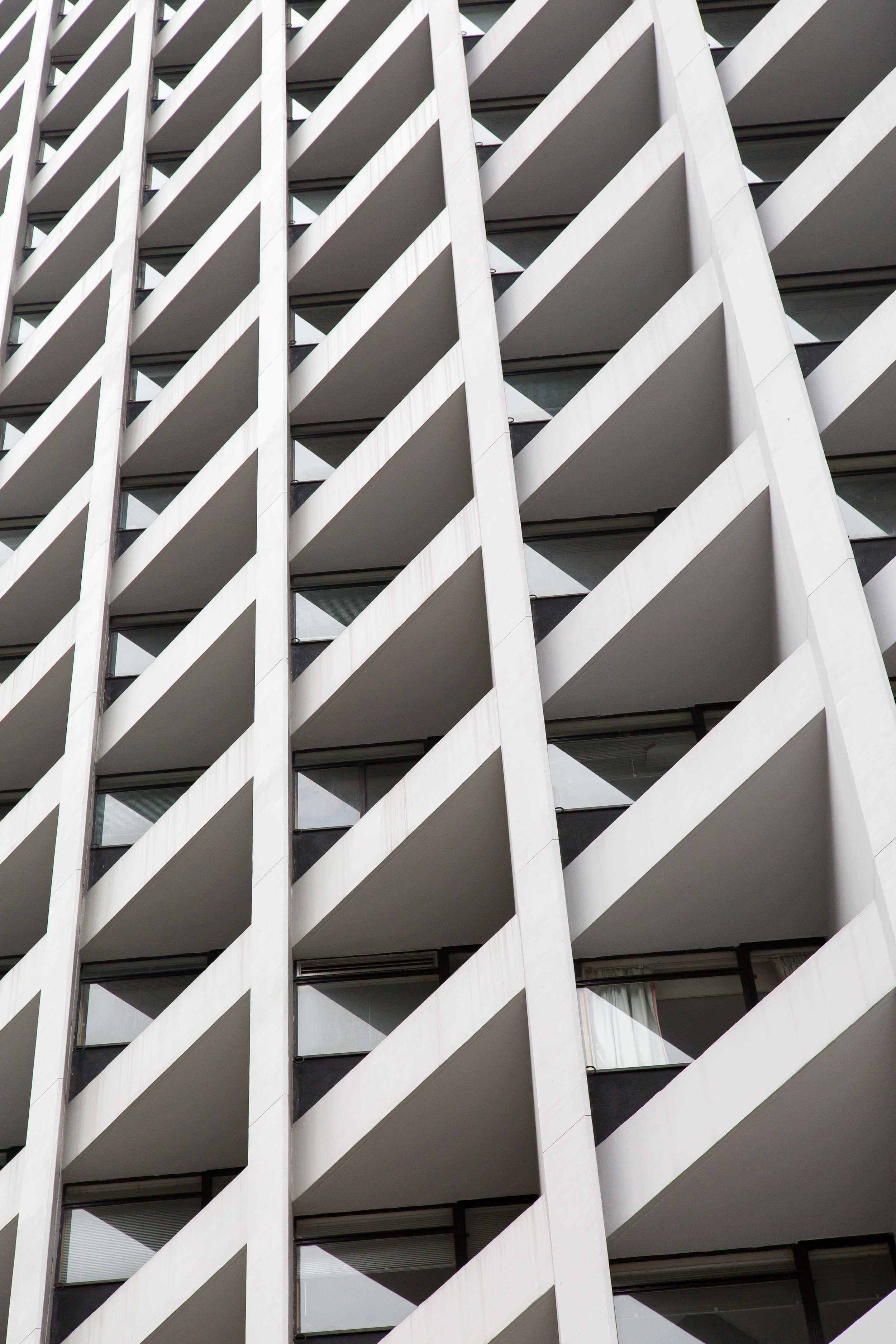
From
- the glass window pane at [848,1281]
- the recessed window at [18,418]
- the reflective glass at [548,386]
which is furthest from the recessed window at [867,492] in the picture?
the recessed window at [18,418]

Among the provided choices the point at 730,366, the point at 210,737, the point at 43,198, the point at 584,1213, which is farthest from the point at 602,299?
the point at 43,198

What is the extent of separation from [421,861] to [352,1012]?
201 centimetres

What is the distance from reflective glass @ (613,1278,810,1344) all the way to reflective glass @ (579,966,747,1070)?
2.21 metres

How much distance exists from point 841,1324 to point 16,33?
37.6 metres

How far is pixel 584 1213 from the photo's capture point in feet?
39.2

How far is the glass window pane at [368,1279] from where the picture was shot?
13969mm

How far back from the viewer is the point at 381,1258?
14.7m

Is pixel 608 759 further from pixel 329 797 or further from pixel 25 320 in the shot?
pixel 25 320

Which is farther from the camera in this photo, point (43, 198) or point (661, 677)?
point (43, 198)

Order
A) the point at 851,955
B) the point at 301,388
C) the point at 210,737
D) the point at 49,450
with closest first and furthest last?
the point at 851,955 → the point at 210,737 → the point at 301,388 → the point at 49,450

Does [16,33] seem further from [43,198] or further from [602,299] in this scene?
[602,299]

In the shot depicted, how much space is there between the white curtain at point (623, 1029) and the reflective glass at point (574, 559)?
18.0 ft

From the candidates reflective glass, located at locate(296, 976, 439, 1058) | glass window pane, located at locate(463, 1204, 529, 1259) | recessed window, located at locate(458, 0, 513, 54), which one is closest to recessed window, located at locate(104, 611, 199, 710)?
reflective glass, located at locate(296, 976, 439, 1058)

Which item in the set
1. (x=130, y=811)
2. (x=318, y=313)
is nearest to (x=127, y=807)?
(x=130, y=811)
